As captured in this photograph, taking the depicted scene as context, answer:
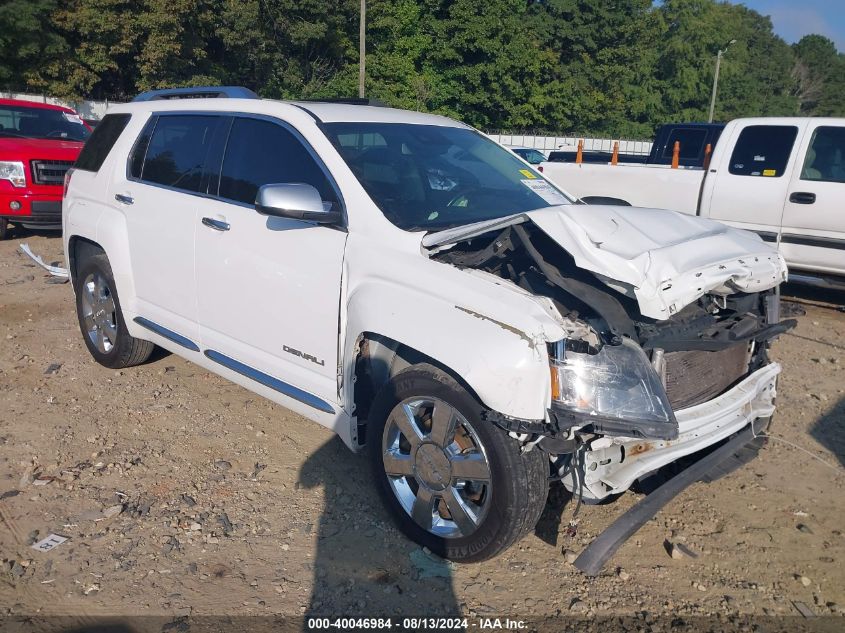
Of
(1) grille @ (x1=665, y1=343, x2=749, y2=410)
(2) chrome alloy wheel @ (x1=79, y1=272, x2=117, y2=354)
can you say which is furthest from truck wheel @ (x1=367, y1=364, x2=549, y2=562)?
(2) chrome alloy wheel @ (x1=79, y1=272, x2=117, y2=354)

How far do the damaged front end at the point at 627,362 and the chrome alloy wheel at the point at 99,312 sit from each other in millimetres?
3105

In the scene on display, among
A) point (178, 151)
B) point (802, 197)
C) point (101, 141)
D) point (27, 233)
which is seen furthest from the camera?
point (27, 233)

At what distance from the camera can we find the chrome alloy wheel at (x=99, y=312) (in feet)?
17.5

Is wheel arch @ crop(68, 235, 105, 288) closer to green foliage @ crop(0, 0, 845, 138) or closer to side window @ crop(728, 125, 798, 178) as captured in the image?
side window @ crop(728, 125, 798, 178)

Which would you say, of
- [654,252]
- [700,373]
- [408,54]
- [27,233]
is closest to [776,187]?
[700,373]

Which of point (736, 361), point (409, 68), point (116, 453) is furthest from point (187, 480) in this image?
point (409, 68)

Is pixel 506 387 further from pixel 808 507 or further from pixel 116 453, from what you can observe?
pixel 116 453

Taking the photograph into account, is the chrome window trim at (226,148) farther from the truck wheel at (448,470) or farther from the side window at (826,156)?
the side window at (826,156)

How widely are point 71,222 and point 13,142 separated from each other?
5.90 meters

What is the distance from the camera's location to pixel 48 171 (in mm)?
10273

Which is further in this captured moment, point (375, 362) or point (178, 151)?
point (178, 151)

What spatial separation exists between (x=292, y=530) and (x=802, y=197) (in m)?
6.85

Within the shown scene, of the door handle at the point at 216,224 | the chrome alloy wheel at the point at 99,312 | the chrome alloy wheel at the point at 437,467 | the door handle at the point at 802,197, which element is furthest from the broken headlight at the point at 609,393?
the door handle at the point at 802,197

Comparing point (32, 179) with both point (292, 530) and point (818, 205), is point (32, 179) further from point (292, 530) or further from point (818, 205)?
point (818, 205)
